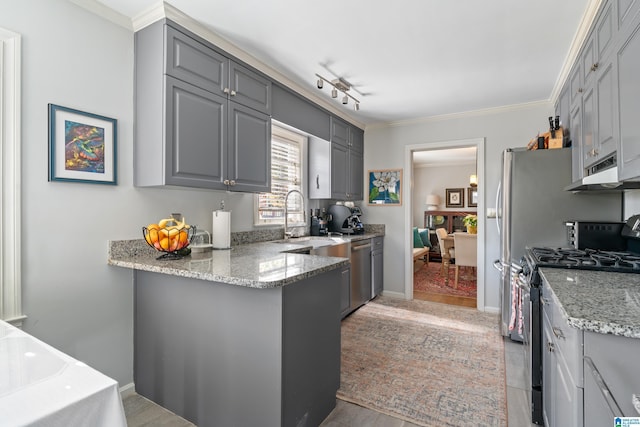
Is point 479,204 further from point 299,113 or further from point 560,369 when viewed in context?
point 560,369

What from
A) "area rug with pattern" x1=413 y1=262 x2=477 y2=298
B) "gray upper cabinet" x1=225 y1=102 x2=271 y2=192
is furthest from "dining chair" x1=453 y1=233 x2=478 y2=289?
"gray upper cabinet" x1=225 y1=102 x2=271 y2=192

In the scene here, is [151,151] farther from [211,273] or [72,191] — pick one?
[211,273]

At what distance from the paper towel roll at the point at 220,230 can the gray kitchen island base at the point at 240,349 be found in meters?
0.55

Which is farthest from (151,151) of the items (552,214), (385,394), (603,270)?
(552,214)

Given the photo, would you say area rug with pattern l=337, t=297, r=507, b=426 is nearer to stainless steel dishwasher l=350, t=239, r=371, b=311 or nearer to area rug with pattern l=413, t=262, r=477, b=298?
stainless steel dishwasher l=350, t=239, r=371, b=311

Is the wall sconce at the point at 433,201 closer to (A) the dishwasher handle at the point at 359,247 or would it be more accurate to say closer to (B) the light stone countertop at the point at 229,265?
(A) the dishwasher handle at the point at 359,247

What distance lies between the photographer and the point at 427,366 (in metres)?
2.40

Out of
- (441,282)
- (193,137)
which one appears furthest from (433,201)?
(193,137)

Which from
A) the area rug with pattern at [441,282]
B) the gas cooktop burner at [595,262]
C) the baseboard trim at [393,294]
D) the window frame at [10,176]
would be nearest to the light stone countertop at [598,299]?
the gas cooktop burner at [595,262]

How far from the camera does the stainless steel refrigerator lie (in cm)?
236

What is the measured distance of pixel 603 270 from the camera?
155 cm

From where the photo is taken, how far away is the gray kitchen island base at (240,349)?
1455 millimetres

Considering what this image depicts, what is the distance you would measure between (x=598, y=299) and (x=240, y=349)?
1487 mm

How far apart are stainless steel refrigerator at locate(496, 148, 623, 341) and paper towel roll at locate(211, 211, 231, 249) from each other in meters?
2.36
